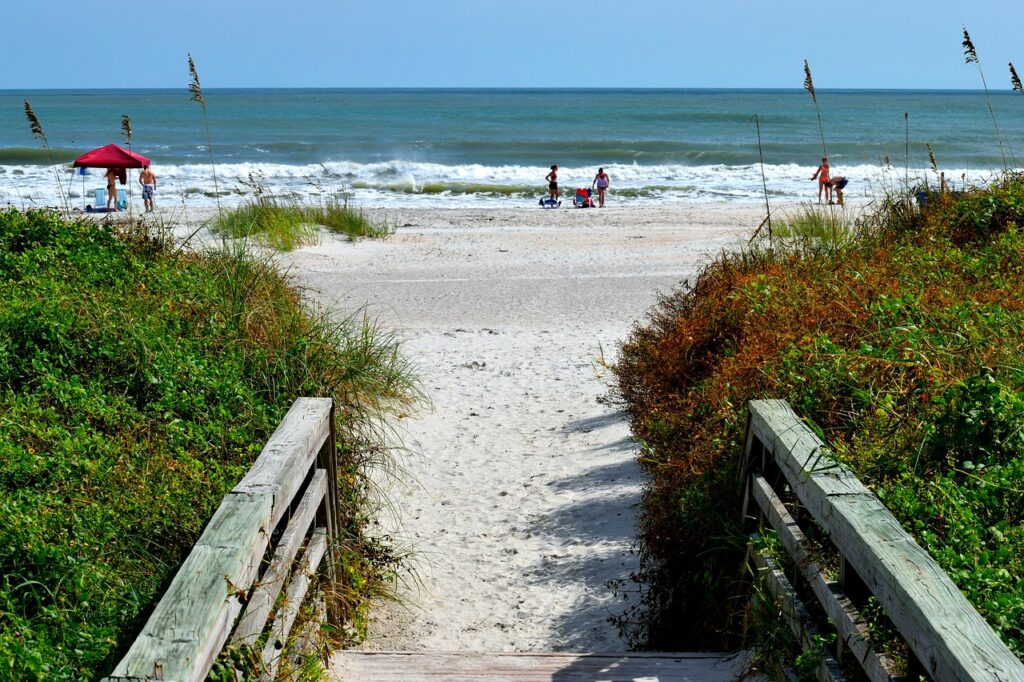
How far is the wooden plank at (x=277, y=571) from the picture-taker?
2.91 m

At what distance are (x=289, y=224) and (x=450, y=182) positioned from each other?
1954cm

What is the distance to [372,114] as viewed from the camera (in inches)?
2889

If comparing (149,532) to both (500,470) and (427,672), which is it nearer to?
(427,672)

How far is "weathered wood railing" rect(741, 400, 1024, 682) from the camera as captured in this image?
6.84 feet

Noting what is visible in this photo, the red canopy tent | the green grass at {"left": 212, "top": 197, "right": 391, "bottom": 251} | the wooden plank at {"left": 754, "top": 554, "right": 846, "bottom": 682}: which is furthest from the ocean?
the wooden plank at {"left": 754, "top": 554, "right": 846, "bottom": 682}

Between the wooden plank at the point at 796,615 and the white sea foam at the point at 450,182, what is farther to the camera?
the white sea foam at the point at 450,182

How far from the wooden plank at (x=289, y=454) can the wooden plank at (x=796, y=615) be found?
5.62 feet

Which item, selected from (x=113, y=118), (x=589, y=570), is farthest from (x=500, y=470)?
(x=113, y=118)

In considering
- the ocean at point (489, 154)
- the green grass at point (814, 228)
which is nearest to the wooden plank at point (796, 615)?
the green grass at point (814, 228)

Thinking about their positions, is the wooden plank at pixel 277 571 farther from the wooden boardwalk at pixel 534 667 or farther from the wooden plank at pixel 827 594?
the wooden plank at pixel 827 594

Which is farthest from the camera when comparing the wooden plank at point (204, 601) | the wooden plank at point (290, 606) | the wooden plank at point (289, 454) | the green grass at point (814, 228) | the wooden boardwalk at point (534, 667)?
the green grass at point (814, 228)

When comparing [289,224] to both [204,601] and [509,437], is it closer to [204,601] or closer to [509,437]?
[509,437]

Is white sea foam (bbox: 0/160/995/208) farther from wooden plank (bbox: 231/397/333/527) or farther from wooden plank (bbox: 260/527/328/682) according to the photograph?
wooden plank (bbox: 260/527/328/682)

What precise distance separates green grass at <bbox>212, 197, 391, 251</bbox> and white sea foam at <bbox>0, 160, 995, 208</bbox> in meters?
8.70
